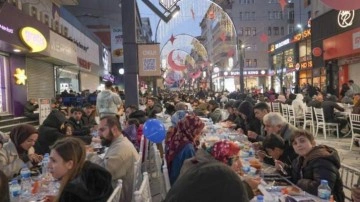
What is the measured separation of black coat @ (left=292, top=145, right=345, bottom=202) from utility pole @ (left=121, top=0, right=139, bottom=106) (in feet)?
21.9

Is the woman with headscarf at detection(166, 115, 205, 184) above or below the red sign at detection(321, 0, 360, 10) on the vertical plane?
below

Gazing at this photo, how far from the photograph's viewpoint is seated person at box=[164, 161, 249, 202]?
1230mm

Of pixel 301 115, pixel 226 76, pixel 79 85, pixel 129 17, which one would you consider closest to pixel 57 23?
pixel 79 85

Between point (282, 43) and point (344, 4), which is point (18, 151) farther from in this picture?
point (282, 43)

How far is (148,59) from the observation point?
10109mm

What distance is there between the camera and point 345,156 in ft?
30.6

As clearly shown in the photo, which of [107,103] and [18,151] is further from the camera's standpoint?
[107,103]

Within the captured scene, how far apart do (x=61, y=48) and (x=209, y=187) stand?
18.2 m

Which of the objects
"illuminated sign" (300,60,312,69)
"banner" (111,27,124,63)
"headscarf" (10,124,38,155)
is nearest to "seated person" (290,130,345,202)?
"headscarf" (10,124,38,155)

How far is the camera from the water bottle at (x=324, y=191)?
325 centimetres

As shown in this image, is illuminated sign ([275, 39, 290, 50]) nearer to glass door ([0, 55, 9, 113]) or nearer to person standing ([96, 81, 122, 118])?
glass door ([0, 55, 9, 113])

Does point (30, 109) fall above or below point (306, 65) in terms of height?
below

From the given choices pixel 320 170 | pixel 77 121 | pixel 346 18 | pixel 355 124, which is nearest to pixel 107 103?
Answer: pixel 77 121

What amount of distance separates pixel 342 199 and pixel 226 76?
53.1 meters
